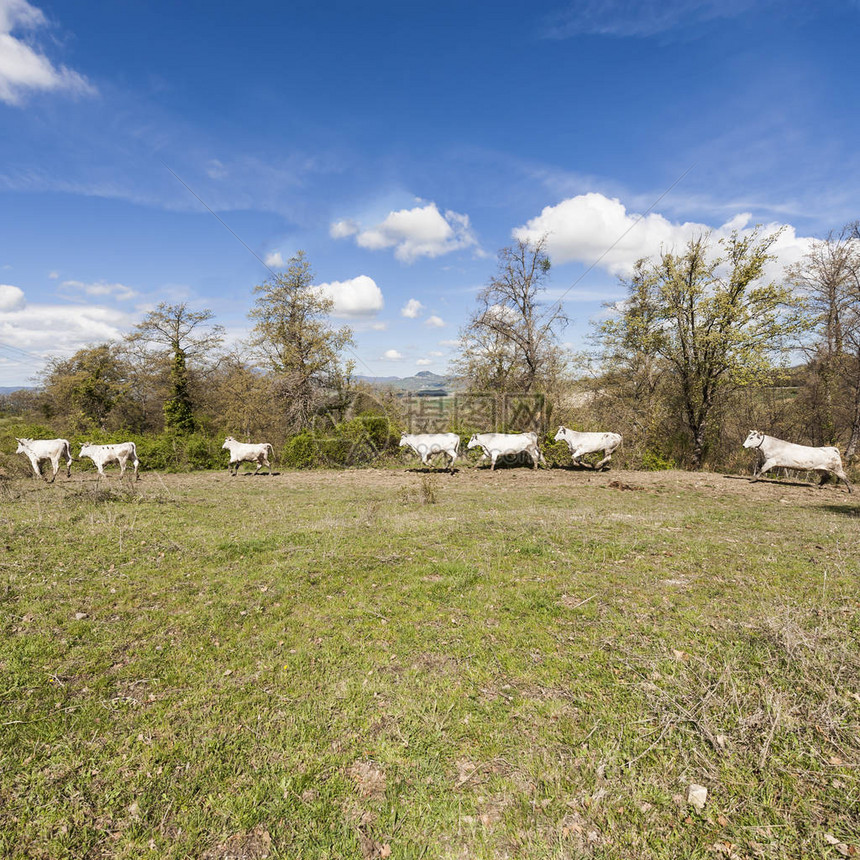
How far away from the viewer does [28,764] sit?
3.07m

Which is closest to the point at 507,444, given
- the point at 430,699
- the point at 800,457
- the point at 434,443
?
the point at 434,443

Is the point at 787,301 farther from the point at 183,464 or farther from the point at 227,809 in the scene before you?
the point at 183,464

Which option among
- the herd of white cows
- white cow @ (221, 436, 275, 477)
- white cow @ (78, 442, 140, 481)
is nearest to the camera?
the herd of white cows

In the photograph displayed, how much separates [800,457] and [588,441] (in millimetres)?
7266

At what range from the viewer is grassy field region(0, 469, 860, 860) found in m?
2.68

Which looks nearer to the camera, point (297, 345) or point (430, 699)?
point (430, 699)

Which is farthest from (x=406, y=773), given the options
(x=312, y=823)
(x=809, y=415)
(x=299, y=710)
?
(x=809, y=415)

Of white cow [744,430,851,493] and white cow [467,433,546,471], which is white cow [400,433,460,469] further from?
white cow [744,430,851,493]

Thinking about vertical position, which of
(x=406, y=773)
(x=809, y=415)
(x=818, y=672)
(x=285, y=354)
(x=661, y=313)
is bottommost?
(x=406, y=773)

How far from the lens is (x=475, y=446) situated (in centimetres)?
2033

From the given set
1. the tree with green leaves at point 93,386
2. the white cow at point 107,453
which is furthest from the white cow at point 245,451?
the tree with green leaves at point 93,386

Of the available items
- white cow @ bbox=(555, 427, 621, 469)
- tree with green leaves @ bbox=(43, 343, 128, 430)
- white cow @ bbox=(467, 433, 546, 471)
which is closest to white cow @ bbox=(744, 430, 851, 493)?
white cow @ bbox=(555, 427, 621, 469)

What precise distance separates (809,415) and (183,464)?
111ft

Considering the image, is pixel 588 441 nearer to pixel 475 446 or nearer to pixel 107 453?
pixel 475 446
